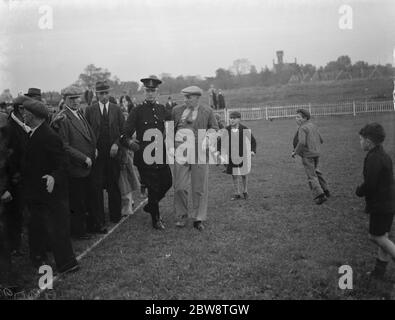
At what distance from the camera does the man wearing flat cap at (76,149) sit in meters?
6.36

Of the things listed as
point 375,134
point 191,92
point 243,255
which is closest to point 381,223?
point 375,134

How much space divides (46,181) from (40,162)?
0.81ft

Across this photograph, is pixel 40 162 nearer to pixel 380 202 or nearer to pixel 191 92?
pixel 191 92

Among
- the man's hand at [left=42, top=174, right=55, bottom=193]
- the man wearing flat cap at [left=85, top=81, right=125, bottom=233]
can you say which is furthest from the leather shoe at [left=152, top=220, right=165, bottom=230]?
the man's hand at [left=42, top=174, right=55, bottom=193]

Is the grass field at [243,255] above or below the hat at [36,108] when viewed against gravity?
below

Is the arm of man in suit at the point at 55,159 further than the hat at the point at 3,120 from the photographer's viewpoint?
No

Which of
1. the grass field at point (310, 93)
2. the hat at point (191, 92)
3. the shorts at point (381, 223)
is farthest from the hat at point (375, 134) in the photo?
the grass field at point (310, 93)

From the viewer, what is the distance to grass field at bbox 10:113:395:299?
15.0 feet

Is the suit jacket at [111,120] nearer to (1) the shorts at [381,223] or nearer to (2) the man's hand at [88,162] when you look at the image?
(2) the man's hand at [88,162]

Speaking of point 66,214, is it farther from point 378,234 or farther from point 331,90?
point 331,90

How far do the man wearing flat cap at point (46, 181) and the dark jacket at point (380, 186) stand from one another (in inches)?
148

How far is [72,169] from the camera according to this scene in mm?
6398

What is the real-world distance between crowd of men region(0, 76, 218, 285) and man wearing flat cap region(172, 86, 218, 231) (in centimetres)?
2

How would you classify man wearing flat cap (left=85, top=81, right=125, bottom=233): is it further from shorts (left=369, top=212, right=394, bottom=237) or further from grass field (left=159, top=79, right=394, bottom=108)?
grass field (left=159, top=79, right=394, bottom=108)
